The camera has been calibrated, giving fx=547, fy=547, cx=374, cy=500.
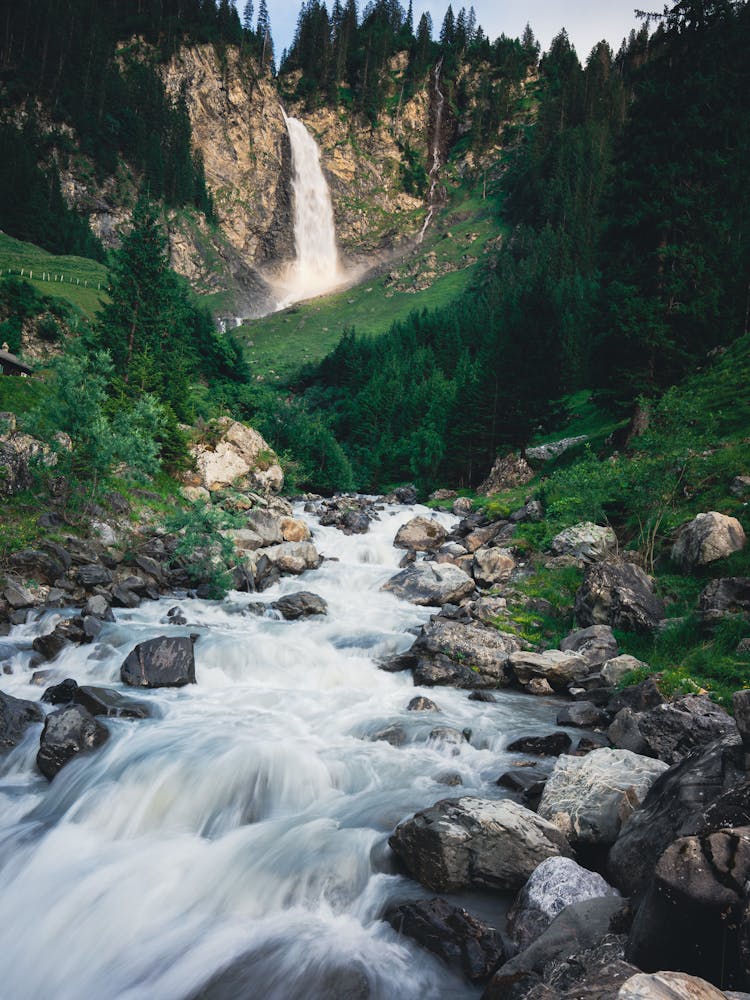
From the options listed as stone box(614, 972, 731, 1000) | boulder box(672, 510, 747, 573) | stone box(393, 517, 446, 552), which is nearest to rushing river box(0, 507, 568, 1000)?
stone box(614, 972, 731, 1000)

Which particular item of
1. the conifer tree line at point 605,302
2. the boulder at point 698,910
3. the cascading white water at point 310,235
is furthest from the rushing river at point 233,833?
the cascading white water at point 310,235

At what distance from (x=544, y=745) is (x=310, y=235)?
17591 cm

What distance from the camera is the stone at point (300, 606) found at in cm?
2138

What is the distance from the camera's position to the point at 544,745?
1157 cm

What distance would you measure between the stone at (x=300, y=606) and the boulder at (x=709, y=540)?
13.1 m

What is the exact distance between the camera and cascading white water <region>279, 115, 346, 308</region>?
159 metres

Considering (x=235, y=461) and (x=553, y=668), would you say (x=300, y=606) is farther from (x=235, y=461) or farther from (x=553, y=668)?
(x=235, y=461)

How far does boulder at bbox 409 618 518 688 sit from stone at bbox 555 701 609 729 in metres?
2.93

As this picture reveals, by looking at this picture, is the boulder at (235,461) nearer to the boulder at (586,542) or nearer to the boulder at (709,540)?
the boulder at (586,542)

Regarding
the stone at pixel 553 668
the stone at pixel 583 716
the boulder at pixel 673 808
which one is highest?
the boulder at pixel 673 808

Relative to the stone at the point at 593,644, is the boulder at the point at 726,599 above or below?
above

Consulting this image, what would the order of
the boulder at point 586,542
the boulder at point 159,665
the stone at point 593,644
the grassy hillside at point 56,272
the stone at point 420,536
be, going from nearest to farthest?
the boulder at point 159,665
the stone at point 593,644
the boulder at point 586,542
the stone at point 420,536
the grassy hillside at point 56,272

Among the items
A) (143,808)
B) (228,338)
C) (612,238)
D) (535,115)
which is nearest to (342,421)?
(228,338)

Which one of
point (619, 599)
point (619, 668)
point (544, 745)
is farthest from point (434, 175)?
point (544, 745)
